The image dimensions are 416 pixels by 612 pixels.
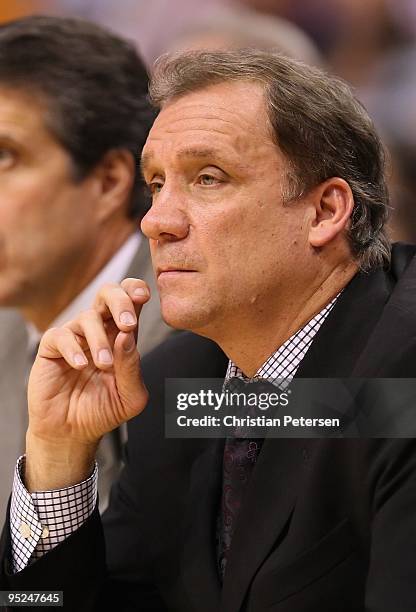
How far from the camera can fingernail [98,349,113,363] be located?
1.45 metres

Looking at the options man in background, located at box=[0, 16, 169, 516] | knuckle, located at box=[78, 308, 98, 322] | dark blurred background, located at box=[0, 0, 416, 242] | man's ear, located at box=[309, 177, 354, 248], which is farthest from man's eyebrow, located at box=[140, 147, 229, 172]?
dark blurred background, located at box=[0, 0, 416, 242]

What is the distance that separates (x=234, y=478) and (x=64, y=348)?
33cm

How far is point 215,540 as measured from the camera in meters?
1.48

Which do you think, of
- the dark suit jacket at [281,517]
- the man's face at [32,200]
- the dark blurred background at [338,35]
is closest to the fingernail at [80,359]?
the dark suit jacket at [281,517]

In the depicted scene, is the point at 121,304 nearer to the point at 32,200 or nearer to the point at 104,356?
the point at 104,356

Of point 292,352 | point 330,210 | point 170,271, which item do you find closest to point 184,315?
point 170,271

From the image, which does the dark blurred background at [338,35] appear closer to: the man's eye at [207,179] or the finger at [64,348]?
the man's eye at [207,179]

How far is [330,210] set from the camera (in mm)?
1490

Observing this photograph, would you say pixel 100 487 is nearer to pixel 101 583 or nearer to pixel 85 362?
pixel 101 583

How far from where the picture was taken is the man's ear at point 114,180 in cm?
220

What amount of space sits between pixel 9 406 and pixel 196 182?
3.00 feet

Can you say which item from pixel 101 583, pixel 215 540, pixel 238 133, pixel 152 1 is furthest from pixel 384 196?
pixel 152 1

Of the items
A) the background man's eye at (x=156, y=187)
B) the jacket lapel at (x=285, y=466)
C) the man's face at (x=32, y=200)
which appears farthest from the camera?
the man's face at (x=32, y=200)

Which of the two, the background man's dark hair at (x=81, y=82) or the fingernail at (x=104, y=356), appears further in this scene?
the background man's dark hair at (x=81, y=82)
